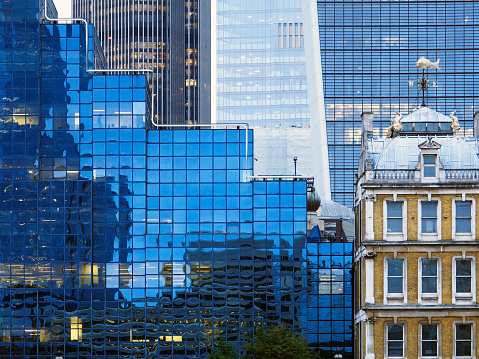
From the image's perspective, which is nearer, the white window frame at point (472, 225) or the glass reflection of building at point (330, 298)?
the white window frame at point (472, 225)

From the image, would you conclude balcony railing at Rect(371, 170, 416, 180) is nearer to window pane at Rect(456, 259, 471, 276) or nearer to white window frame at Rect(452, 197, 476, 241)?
white window frame at Rect(452, 197, 476, 241)

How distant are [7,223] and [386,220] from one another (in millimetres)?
33277

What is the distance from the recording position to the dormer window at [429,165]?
296 ft

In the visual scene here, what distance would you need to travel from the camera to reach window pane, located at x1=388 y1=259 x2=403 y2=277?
293 ft

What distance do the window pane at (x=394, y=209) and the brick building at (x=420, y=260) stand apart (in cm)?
8

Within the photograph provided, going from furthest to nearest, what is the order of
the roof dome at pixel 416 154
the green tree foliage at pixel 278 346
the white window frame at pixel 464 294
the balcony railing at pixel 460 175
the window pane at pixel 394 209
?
the roof dome at pixel 416 154, the window pane at pixel 394 209, the balcony railing at pixel 460 175, the green tree foliage at pixel 278 346, the white window frame at pixel 464 294

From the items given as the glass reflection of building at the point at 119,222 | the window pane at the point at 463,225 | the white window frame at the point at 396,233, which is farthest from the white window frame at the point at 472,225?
the glass reflection of building at the point at 119,222

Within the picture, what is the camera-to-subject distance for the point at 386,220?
89.8 m

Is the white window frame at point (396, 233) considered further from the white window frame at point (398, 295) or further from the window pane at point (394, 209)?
the white window frame at point (398, 295)

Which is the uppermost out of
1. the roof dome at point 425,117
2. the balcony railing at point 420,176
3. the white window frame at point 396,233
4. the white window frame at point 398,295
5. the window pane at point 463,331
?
the roof dome at point 425,117

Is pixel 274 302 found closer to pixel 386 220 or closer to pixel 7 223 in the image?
pixel 386 220

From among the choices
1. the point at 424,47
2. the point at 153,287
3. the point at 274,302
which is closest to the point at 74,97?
the point at 153,287

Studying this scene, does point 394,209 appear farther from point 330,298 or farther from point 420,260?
point 330,298

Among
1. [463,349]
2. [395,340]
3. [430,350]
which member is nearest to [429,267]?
[395,340]
